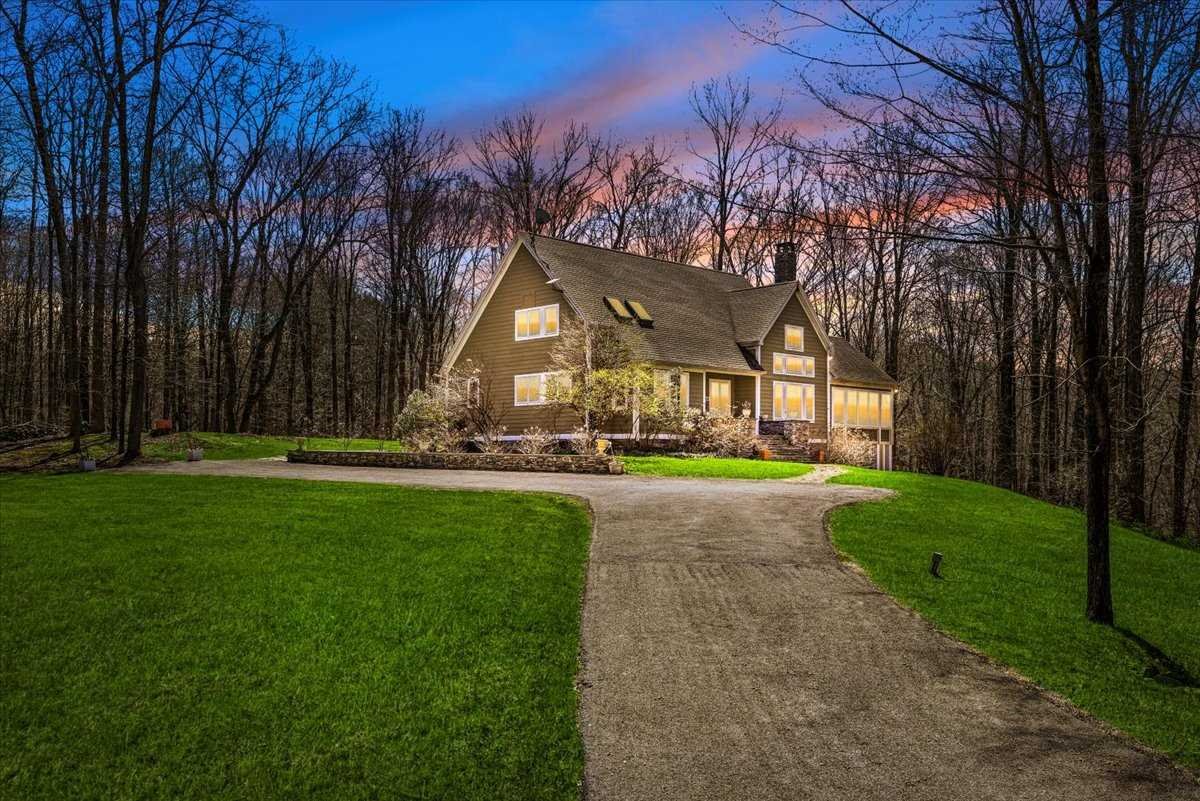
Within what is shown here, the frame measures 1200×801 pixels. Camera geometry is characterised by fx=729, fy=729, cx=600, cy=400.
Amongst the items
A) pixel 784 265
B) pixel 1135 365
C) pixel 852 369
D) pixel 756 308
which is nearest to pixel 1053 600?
pixel 1135 365

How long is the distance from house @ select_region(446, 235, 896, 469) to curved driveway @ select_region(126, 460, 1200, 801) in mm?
16023

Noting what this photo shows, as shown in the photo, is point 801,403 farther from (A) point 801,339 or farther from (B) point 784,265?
(B) point 784,265

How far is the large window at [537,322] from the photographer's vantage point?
25.4 metres

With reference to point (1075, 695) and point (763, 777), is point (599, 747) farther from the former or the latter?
point (1075, 695)

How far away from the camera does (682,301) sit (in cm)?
2991

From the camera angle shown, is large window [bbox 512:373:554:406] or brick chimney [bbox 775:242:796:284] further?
brick chimney [bbox 775:242:796:284]

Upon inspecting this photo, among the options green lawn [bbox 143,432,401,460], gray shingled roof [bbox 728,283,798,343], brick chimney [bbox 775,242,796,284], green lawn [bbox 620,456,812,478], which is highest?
brick chimney [bbox 775,242,796,284]

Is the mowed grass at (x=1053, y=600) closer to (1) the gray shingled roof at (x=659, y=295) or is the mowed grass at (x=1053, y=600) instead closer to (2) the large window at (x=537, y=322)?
(1) the gray shingled roof at (x=659, y=295)

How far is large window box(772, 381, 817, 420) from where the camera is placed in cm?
2947

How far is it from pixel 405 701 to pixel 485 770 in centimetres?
100

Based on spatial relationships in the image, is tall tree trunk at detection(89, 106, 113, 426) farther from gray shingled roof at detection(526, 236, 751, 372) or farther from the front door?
the front door

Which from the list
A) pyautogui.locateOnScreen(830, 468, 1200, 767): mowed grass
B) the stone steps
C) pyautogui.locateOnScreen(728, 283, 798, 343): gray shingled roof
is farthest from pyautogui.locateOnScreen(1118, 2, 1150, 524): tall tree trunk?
pyautogui.locateOnScreen(728, 283, 798, 343): gray shingled roof

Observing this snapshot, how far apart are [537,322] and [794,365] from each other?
1131 centimetres

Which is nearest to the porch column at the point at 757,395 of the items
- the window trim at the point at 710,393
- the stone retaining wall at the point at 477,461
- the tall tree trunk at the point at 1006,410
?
the window trim at the point at 710,393
